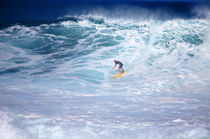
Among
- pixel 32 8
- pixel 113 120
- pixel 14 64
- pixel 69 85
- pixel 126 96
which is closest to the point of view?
pixel 113 120

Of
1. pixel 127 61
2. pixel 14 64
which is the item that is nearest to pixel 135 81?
pixel 127 61

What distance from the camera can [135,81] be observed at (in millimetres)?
7082

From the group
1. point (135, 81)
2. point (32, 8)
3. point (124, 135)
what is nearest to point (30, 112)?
point (124, 135)

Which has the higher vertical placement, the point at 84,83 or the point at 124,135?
the point at 124,135

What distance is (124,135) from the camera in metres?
3.25

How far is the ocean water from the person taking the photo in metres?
3.49

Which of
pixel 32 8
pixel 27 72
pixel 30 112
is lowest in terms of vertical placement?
pixel 27 72

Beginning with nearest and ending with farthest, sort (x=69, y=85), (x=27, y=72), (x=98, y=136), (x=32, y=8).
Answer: (x=98, y=136)
(x=69, y=85)
(x=27, y=72)
(x=32, y=8)

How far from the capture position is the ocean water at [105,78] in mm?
3490

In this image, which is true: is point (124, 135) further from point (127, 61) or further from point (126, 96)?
point (127, 61)

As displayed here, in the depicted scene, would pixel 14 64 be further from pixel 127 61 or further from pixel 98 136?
pixel 98 136

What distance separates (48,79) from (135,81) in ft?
9.79

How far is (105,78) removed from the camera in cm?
759

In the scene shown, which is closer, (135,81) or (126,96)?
(126,96)
